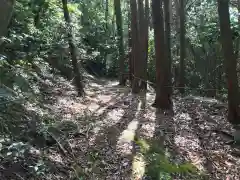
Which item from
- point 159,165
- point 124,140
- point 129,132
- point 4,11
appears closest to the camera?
point 4,11

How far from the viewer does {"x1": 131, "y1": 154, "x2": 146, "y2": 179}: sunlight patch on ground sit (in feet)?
23.9

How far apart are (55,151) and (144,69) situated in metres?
11.5

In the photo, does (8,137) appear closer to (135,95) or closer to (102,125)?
(102,125)

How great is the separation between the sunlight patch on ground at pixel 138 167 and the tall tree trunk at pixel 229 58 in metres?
4.92

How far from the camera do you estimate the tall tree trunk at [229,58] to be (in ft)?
37.1

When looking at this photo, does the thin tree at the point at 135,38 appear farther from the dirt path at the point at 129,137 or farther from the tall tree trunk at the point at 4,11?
the tall tree trunk at the point at 4,11

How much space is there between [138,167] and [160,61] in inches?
234

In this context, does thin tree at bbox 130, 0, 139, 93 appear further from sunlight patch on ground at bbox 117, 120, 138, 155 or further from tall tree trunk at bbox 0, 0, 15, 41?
tall tree trunk at bbox 0, 0, 15, 41

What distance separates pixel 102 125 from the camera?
10508 millimetres

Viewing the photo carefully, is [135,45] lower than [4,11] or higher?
higher

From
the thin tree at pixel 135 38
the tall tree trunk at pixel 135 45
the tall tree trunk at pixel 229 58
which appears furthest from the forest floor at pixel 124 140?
the thin tree at pixel 135 38

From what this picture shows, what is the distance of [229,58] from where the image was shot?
11.5 m

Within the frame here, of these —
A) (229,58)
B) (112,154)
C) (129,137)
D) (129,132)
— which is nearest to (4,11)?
(112,154)

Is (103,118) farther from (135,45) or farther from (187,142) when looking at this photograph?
(135,45)
